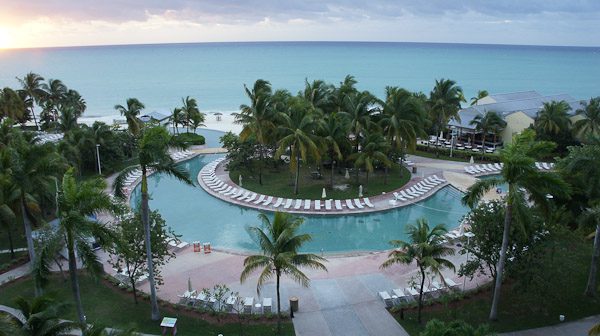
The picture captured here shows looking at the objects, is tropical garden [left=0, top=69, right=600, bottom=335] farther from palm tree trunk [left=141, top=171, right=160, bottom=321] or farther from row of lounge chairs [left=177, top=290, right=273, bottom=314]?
row of lounge chairs [left=177, top=290, right=273, bottom=314]

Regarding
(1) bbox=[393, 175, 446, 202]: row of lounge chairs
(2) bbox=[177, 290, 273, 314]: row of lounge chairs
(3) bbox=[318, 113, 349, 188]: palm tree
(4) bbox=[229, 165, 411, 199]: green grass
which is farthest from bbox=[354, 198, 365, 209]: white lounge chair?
(2) bbox=[177, 290, 273, 314]: row of lounge chairs

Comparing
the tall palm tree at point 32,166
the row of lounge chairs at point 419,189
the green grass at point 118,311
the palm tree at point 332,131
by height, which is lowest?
the green grass at point 118,311

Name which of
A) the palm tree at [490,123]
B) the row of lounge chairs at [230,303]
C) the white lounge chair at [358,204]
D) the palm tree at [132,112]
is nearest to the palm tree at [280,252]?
the row of lounge chairs at [230,303]

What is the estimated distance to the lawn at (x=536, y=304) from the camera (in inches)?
600

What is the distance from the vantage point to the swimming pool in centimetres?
2439

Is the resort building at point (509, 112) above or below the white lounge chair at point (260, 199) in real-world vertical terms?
above

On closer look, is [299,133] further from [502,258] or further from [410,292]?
[502,258]

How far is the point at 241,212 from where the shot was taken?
1115 inches

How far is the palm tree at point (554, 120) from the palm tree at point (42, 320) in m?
39.3

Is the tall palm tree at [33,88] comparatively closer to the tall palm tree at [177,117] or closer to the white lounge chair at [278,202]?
the tall palm tree at [177,117]

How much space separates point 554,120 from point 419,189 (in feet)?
53.0

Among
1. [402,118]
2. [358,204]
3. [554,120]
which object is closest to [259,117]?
[358,204]

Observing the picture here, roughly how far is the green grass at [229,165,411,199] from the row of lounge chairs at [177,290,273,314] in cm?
1311

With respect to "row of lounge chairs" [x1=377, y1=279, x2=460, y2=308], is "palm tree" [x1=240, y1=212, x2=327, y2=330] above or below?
above
